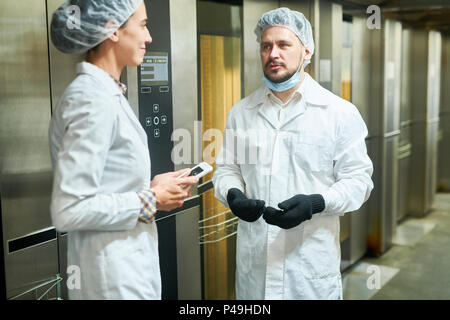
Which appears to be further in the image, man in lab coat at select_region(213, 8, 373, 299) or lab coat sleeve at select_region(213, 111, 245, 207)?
lab coat sleeve at select_region(213, 111, 245, 207)

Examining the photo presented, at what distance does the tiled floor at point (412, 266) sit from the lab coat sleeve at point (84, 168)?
5.71 ft

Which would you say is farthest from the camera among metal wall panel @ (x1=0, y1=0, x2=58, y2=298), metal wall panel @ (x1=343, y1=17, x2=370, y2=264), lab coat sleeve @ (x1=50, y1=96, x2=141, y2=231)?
metal wall panel @ (x1=343, y1=17, x2=370, y2=264)

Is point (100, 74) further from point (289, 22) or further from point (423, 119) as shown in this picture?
point (423, 119)

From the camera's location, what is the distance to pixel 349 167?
1.57m

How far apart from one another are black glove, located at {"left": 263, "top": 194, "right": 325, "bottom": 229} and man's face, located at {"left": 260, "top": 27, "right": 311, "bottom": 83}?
1.32 feet

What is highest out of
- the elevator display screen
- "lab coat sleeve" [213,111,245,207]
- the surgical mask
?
the elevator display screen

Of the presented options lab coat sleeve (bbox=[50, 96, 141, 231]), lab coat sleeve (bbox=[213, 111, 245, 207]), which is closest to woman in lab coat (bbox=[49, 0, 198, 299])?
lab coat sleeve (bbox=[50, 96, 141, 231])

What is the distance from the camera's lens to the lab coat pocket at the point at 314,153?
1579 mm

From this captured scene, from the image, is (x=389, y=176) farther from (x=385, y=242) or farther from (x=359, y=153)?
(x=359, y=153)

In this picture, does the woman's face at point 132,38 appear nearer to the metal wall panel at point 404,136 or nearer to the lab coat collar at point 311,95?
the lab coat collar at point 311,95

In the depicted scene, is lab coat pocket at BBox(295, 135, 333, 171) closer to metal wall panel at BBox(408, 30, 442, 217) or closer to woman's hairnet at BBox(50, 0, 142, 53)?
woman's hairnet at BBox(50, 0, 142, 53)

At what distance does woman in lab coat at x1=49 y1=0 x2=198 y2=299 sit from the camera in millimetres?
1110

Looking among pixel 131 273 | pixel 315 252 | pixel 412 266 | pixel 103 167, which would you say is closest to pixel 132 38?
pixel 103 167

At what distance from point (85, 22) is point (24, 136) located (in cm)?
46
